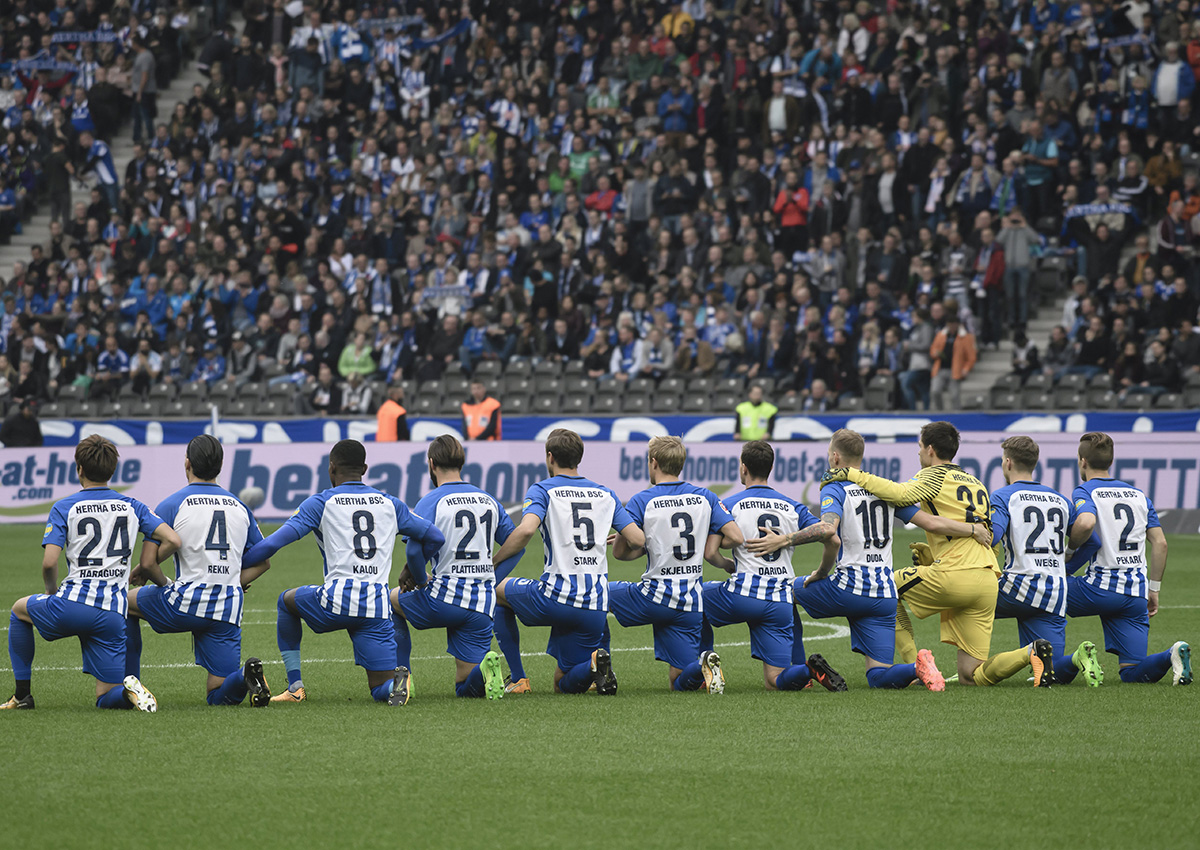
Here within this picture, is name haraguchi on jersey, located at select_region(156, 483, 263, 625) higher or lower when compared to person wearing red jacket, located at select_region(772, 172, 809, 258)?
lower

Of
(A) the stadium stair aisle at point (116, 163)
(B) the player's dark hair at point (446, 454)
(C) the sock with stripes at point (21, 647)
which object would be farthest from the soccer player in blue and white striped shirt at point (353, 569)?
(A) the stadium stair aisle at point (116, 163)

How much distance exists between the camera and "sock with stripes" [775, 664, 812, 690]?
8703 mm

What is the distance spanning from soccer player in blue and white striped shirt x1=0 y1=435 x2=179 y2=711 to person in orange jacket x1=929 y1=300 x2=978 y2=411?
1588 cm

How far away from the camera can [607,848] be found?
506 centimetres

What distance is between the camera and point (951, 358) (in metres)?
22.2

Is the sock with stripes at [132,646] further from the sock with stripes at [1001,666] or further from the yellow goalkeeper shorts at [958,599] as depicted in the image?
the sock with stripes at [1001,666]

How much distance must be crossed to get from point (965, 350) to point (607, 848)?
1800 centimetres

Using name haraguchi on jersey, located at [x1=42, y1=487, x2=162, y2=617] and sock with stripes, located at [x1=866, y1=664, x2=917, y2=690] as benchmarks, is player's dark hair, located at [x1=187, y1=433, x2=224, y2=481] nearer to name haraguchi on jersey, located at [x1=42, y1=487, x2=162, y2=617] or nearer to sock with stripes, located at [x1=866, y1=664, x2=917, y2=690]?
name haraguchi on jersey, located at [x1=42, y1=487, x2=162, y2=617]

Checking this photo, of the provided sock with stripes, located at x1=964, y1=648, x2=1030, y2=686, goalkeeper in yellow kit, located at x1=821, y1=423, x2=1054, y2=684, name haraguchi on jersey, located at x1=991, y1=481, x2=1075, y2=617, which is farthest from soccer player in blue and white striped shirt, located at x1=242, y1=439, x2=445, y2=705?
name haraguchi on jersey, located at x1=991, y1=481, x2=1075, y2=617

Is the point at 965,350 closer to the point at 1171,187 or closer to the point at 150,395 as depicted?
the point at 1171,187

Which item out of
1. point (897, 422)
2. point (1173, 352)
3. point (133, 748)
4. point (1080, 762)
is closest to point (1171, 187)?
point (1173, 352)

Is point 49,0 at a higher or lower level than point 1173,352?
higher

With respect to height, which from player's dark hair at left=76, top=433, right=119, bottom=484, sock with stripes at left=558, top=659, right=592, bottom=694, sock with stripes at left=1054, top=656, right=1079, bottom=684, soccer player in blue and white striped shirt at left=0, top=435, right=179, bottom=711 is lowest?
sock with stripes at left=558, top=659, right=592, bottom=694

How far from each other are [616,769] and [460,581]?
2.41 meters
